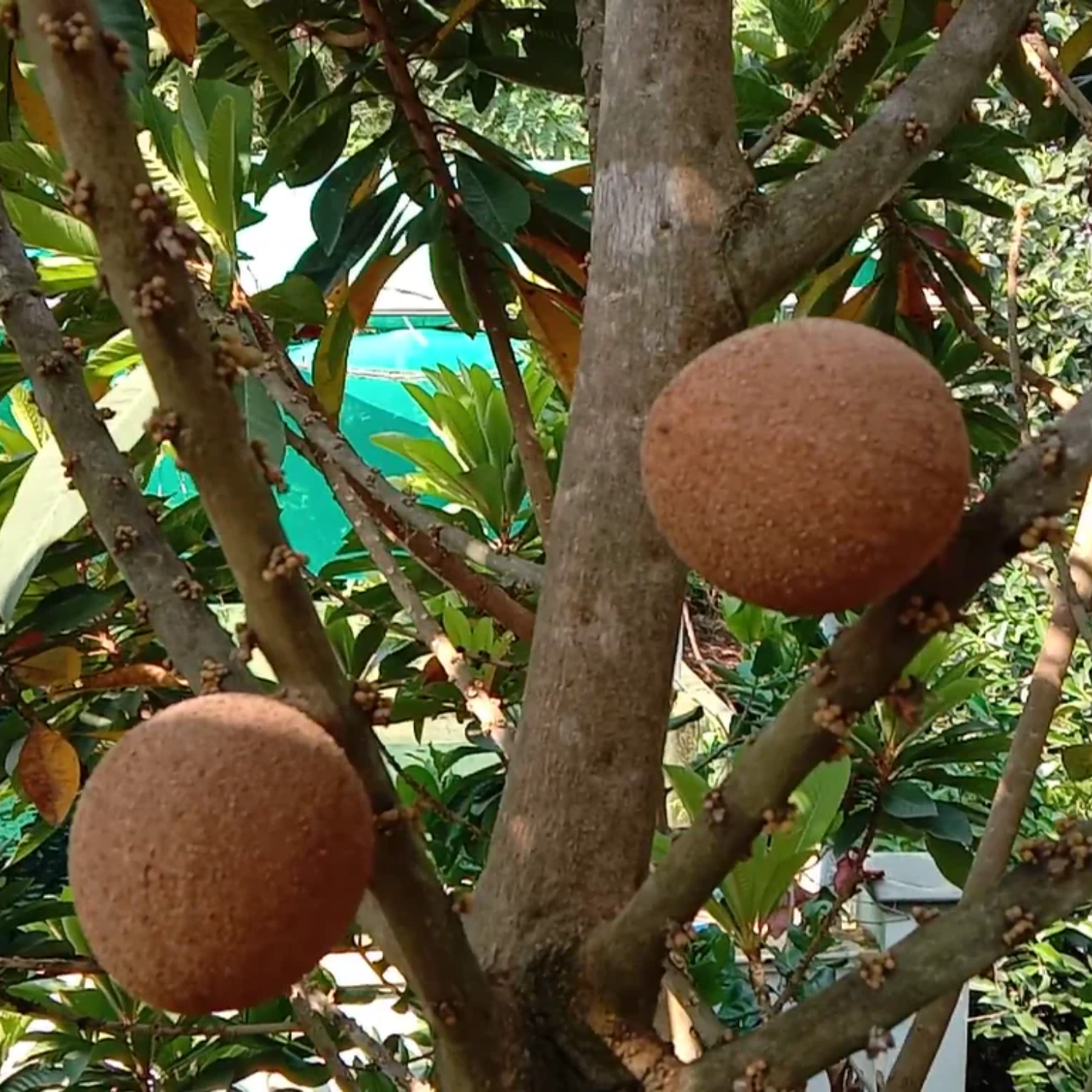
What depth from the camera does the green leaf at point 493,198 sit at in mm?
1026

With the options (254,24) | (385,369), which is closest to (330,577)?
(254,24)

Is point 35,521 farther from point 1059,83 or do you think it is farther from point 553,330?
point 1059,83

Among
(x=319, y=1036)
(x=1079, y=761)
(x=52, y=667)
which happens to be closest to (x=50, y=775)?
(x=52, y=667)

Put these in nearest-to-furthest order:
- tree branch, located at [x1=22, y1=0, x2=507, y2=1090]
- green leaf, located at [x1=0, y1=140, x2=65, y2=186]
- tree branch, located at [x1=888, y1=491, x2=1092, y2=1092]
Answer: tree branch, located at [x1=22, y1=0, x2=507, y2=1090] < tree branch, located at [x1=888, y1=491, x2=1092, y2=1092] < green leaf, located at [x1=0, y1=140, x2=65, y2=186]

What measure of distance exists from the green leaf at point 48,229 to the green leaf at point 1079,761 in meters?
0.85

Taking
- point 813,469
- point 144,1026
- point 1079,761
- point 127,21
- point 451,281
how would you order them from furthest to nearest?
point 451,281 → point 1079,761 → point 144,1026 → point 127,21 → point 813,469

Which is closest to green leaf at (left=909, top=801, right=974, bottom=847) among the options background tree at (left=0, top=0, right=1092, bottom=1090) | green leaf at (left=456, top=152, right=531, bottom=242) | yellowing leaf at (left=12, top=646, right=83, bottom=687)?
background tree at (left=0, top=0, right=1092, bottom=1090)

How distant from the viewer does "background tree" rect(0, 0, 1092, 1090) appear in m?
0.42

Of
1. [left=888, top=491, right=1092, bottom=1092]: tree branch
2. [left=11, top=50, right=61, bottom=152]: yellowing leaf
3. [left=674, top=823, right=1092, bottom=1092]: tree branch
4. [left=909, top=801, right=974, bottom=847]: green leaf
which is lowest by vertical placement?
[left=909, top=801, right=974, bottom=847]: green leaf

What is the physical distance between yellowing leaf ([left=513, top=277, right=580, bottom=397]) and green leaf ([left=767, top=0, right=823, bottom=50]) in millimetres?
361

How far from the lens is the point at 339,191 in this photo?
3.62 feet

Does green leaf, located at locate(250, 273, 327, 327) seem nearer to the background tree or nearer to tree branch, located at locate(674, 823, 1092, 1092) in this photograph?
the background tree

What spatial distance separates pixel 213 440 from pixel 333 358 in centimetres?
70

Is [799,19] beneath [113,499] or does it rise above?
→ above
